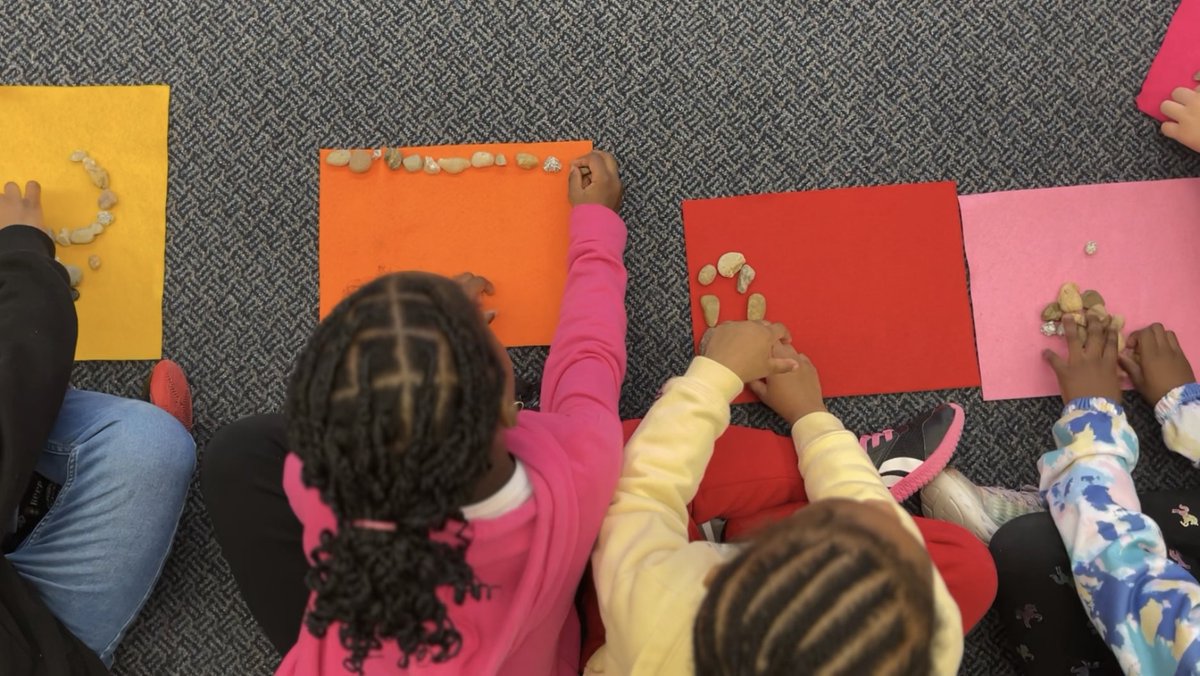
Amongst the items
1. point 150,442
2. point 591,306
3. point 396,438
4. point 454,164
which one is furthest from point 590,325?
point 150,442

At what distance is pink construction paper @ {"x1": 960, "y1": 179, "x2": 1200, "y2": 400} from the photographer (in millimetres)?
988

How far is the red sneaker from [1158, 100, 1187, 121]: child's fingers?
122 cm

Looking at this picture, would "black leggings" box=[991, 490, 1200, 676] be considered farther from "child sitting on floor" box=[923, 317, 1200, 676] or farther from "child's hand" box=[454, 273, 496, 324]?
"child's hand" box=[454, 273, 496, 324]

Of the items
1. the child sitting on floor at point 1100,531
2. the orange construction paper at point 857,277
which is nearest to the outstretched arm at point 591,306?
the orange construction paper at point 857,277

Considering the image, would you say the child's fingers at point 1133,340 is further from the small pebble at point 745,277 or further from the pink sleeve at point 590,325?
the pink sleeve at point 590,325

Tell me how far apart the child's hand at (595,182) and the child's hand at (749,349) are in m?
0.20

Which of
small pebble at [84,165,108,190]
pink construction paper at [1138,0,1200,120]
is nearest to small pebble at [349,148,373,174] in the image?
small pebble at [84,165,108,190]

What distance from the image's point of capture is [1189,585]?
0.76 metres

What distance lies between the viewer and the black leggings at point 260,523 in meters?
0.83

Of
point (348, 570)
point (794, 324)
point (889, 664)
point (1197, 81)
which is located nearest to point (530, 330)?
point (794, 324)

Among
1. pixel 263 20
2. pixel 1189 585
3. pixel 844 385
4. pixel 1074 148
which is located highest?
pixel 263 20

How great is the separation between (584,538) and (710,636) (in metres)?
0.16

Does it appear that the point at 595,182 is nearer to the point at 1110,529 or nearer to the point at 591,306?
the point at 591,306

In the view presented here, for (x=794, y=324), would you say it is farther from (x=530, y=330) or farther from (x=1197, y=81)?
(x=1197, y=81)
